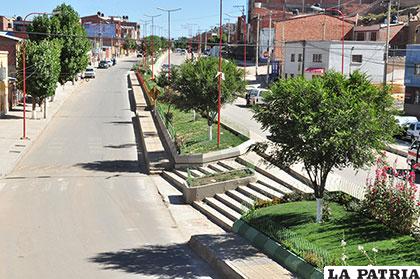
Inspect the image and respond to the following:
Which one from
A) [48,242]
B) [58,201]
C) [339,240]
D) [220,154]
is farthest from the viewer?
[220,154]

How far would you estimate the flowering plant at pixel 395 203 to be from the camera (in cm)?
1412

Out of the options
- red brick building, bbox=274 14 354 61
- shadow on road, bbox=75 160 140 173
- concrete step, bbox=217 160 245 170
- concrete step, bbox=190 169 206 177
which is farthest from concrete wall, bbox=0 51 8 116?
red brick building, bbox=274 14 354 61

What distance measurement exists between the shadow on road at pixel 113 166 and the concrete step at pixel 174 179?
202 cm

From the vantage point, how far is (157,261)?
1583 centimetres

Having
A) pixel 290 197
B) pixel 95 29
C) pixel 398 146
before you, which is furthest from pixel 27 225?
pixel 95 29

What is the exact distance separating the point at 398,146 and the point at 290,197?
16925 mm

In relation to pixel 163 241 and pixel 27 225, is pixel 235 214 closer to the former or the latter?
pixel 163 241

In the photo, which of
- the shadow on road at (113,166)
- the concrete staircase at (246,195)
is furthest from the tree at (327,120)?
the shadow on road at (113,166)

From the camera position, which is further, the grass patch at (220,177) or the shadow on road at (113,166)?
the shadow on road at (113,166)

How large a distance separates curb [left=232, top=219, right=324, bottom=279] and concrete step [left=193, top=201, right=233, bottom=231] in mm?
1156

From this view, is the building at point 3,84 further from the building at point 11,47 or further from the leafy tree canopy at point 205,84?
the leafy tree canopy at point 205,84

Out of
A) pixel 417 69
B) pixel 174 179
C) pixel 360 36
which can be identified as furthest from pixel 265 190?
pixel 360 36

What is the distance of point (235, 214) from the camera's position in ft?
63.7

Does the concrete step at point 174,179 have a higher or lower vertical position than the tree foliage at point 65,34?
lower
